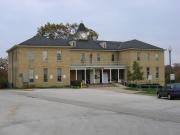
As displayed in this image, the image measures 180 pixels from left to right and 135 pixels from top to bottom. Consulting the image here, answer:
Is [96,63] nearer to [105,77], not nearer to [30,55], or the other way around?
[105,77]

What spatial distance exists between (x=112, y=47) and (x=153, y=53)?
7.44 meters

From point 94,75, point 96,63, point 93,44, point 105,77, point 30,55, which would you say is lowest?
point 105,77

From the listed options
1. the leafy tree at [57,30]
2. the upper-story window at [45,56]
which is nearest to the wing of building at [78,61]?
the upper-story window at [45,56]

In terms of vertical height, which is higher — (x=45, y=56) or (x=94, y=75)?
(x=45, y=56)

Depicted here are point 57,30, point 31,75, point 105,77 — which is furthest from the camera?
point 57,30

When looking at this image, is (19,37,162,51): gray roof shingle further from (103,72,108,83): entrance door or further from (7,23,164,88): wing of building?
(103,72,108,83): entrance door

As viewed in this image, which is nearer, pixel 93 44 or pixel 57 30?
pixel 93 44

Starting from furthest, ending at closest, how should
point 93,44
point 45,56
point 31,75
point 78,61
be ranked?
point 93,44, point 78,61, point 45,56, point 31,75

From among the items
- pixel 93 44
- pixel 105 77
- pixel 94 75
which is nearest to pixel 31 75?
pixel 94 75

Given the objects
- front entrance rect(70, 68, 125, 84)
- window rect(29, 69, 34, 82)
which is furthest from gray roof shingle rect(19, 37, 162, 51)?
window rect(29, 69, 34, 82)

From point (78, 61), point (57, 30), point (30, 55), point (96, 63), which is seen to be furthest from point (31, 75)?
point (57, 30)

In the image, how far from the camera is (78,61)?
76188 mm

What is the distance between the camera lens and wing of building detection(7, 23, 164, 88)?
69.6 m

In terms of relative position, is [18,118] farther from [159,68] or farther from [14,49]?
[159,68]
